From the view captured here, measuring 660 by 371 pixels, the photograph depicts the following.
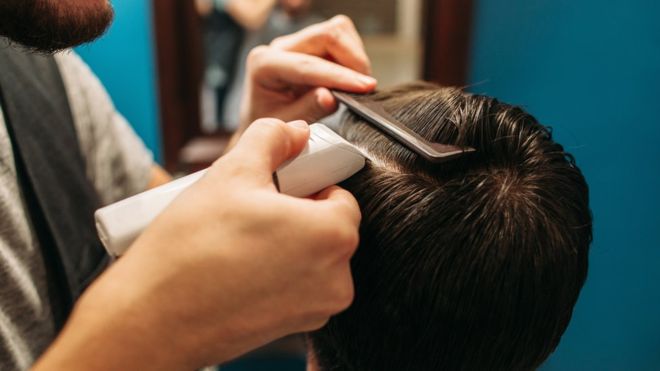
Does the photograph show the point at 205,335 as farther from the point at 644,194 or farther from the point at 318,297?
the point at 644,194

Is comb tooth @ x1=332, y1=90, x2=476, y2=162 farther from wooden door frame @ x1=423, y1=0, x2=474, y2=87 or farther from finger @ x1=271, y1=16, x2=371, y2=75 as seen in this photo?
wooden door frame @ x1=423, y1=0, x2=474, y2=87

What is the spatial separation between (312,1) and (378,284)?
1416mm

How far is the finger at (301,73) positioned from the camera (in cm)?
73

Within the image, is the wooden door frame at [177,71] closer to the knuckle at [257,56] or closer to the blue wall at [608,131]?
the knuckle at [257,56]

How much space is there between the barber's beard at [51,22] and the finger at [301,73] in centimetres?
25

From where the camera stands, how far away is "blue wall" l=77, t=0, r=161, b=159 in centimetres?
142

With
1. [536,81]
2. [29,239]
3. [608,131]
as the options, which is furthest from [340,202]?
[536,81]

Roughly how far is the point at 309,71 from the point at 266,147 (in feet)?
1.17

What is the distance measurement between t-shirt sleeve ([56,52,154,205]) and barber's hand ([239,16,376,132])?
305mm

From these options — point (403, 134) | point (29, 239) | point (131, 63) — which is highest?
point (403, 134)

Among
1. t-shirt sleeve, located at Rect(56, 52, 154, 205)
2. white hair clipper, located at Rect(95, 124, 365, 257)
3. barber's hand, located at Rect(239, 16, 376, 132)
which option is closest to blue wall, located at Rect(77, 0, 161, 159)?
t-shirt sleeve, located at Rect(56, 52, 154, 205)

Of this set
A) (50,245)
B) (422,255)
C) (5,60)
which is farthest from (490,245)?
(5,60)

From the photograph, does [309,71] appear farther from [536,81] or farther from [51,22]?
[536,81]

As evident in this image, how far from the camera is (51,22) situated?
653mm
